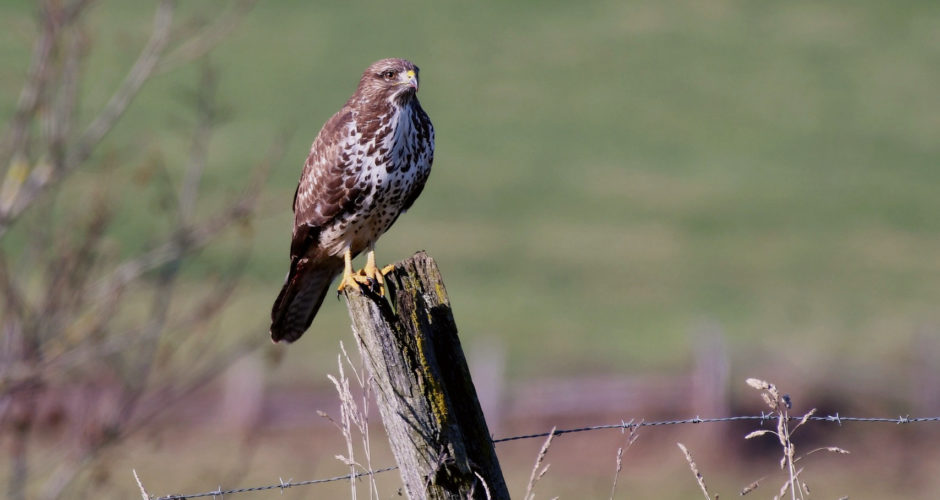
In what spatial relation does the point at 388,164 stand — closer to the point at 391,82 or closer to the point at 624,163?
the point at 391,82

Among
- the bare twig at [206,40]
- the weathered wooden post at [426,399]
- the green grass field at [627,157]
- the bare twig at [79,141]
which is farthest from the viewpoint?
the green grass field at [627,157]

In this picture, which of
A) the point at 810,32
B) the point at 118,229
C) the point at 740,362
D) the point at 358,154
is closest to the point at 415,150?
the point at 358,154

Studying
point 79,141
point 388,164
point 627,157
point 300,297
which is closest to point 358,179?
point 388,164

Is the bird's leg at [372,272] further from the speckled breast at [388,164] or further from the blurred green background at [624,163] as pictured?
the blurred green background at [624,163]

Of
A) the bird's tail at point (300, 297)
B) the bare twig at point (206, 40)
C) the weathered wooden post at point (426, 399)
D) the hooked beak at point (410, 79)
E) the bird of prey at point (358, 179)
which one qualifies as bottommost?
the weathered wooden post at point (426, 399)

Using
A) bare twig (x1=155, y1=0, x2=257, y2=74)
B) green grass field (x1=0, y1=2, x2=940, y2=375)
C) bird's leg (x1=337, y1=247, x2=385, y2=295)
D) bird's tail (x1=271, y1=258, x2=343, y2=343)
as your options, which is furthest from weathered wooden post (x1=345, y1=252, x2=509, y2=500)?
green grass field (x1=0, y1=2, x2=940, y2=375)

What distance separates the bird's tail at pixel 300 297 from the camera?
→ 661 centimetres

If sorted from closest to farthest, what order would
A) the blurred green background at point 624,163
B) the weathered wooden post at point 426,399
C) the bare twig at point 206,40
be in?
1. the weathered wooden post at point 426,399
2. the bare twig at point 206,40
3. the blurred green background at point 624,163

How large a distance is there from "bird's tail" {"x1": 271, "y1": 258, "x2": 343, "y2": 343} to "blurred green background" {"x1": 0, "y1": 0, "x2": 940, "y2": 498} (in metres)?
12.1

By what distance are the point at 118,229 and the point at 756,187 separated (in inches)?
564

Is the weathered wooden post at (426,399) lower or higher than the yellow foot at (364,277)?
lower

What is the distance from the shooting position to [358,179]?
6.45 metres

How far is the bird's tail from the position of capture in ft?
21.7

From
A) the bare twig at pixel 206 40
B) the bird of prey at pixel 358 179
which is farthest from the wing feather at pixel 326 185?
the bare twig at pixel 206 40
